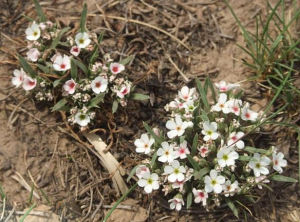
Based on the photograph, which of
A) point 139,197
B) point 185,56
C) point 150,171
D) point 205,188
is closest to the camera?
point 205,188

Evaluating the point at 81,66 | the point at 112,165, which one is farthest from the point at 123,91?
the point at 112,165

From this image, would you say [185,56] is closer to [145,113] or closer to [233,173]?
[145,113]

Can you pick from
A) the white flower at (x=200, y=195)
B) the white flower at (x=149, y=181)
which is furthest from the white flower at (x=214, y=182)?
the white flower at (x=149, y=181)

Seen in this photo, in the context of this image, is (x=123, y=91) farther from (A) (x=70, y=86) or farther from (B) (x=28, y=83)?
(B) (x=28, y=83)

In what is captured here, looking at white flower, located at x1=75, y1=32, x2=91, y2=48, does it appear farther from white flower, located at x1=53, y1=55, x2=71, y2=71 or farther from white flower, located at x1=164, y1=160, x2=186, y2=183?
white flower, located at x1=164, y1=160, x2=186, y2=183

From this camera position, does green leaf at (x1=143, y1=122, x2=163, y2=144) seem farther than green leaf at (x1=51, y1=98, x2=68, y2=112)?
No

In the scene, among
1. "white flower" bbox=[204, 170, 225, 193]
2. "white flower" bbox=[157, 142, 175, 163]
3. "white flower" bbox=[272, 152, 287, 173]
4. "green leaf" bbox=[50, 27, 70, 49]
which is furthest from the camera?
"green leaf" bbox=[50, 27, 70, 49]

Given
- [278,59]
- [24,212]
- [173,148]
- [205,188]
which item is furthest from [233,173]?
[24,212]

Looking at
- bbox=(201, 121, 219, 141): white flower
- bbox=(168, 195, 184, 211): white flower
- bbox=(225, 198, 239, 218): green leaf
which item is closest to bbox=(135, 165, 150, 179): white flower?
bbox=(168, 195, 184, 211): white flower
